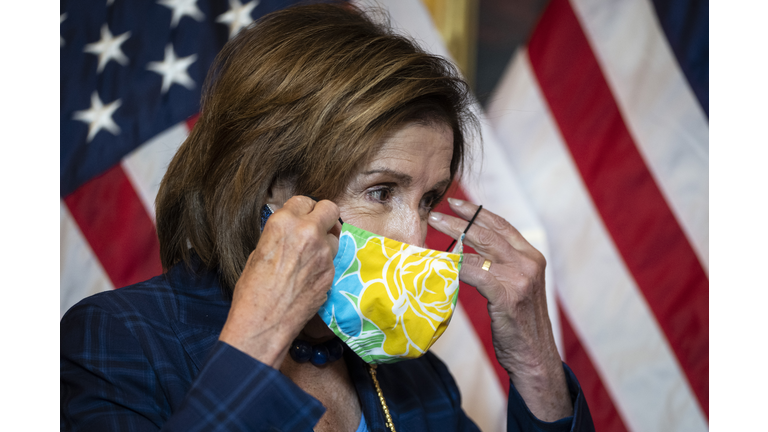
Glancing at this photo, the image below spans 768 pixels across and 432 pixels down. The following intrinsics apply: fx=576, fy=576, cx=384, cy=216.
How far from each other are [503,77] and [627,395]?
1559mm

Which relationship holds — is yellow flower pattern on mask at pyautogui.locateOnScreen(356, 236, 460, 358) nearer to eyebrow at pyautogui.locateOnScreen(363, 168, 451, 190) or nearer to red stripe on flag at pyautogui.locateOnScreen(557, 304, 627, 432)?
eyebrow at pyautogui.locateOnScreen(363, 168, 451, 190)

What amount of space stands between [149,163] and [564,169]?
1.84 metres

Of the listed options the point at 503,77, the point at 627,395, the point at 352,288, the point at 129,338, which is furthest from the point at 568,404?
the point at 503,77

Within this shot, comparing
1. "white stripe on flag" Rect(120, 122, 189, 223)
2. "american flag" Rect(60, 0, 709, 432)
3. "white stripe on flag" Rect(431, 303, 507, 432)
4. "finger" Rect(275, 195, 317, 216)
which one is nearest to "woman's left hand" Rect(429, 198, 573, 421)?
"finger" Rect(275, 195, 317, 216)

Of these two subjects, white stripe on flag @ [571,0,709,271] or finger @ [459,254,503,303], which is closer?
finger @ [459,254,503,303]

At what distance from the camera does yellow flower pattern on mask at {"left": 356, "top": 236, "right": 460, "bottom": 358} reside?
4.40 feet

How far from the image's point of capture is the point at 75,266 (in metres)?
2.44

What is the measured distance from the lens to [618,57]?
102 inches

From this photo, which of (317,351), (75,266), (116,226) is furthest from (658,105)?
(75,266)

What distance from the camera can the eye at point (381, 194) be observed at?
1432 millimetres

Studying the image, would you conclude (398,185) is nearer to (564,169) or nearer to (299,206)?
(299,206)

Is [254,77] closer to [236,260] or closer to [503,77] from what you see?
[236,260]

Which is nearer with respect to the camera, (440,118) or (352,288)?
(352,288)

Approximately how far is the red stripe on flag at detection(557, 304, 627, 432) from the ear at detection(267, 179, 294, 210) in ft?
5.44
